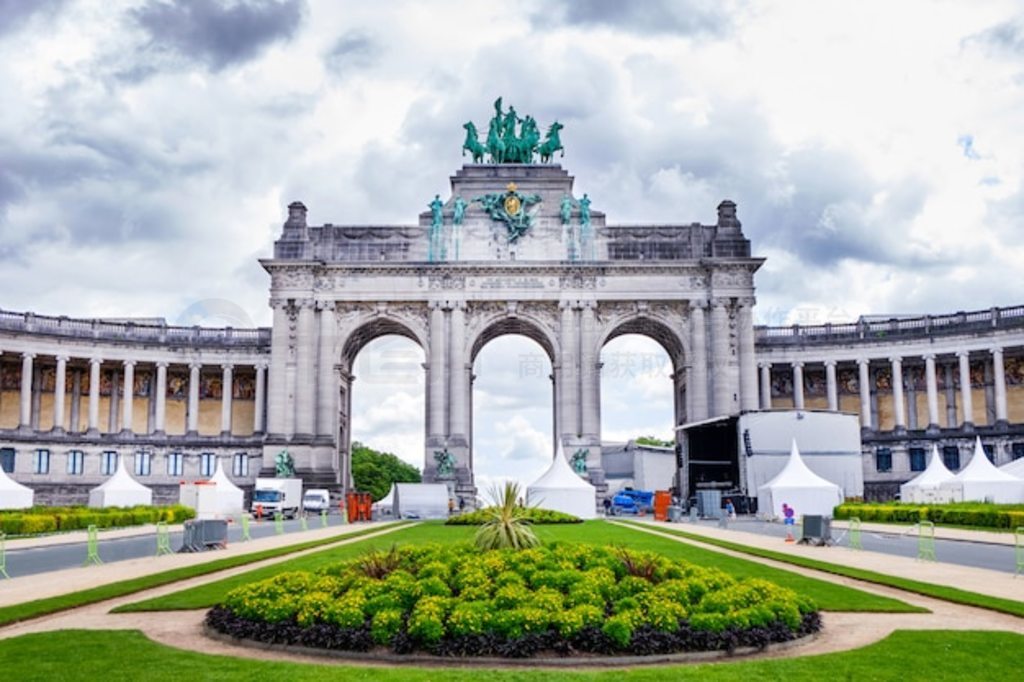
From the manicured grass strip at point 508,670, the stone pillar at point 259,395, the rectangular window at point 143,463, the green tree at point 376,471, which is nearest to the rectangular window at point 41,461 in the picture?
the rectangular window at point 143,463

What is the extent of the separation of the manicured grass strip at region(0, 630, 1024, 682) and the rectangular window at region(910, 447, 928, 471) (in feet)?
259

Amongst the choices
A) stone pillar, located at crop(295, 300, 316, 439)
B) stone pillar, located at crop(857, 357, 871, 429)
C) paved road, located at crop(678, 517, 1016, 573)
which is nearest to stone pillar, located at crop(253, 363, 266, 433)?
stone pillar, located at crop(295, 300, 316, 439)

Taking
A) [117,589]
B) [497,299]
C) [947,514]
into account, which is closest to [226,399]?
[497,299]

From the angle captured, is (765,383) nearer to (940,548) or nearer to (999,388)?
(999,388)

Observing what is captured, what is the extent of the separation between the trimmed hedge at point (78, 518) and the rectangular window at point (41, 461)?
30936 millimetres

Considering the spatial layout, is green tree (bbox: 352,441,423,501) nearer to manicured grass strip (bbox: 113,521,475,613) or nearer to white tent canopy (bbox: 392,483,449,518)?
white tent canopy (bbox: 392,483,449,518)

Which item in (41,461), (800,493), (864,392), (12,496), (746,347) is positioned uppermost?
(746,347)

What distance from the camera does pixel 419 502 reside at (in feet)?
218

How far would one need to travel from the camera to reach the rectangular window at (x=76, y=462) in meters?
86.8

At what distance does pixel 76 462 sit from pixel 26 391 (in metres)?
7.62

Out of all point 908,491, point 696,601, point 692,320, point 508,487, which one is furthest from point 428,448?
point 696,601

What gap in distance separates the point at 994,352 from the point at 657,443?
317 ft

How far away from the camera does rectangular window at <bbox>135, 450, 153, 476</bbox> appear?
89.4m

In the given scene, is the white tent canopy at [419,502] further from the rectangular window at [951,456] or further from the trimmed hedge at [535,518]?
the rectangular window at [951,456]
